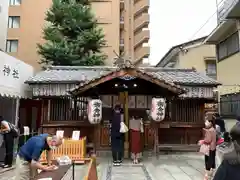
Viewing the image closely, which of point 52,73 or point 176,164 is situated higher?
point 52,73

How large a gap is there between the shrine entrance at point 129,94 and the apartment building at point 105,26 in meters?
9.32

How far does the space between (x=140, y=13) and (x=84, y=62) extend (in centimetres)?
2140

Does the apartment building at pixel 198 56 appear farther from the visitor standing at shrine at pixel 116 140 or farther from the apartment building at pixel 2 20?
the visitor standing at shrine at pixel 116 140

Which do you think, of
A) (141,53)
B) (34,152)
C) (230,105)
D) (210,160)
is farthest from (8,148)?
(141,53)

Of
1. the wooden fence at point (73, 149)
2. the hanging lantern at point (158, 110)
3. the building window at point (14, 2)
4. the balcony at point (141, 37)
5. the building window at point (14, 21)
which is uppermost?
the building window at point (14, 2)

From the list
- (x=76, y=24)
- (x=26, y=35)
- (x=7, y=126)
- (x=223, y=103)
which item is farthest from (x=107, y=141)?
(x=26, y=35)

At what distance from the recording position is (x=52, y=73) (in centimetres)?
1463

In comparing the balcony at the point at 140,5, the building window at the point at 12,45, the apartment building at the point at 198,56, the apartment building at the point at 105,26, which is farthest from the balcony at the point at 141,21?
the building window at the point at 12,45

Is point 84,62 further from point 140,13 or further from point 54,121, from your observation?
point 140,13

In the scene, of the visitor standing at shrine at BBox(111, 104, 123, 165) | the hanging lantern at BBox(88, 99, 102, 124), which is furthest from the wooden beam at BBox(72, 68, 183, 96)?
the visitor standing at shrine at BBox(111, 104, 123, 165)

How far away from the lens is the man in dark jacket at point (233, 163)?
206 cm

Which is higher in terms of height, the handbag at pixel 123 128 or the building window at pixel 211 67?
the building window at pixel 211 67

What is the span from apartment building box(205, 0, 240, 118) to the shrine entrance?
4.28 m

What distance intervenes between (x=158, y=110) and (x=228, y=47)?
291 inches
